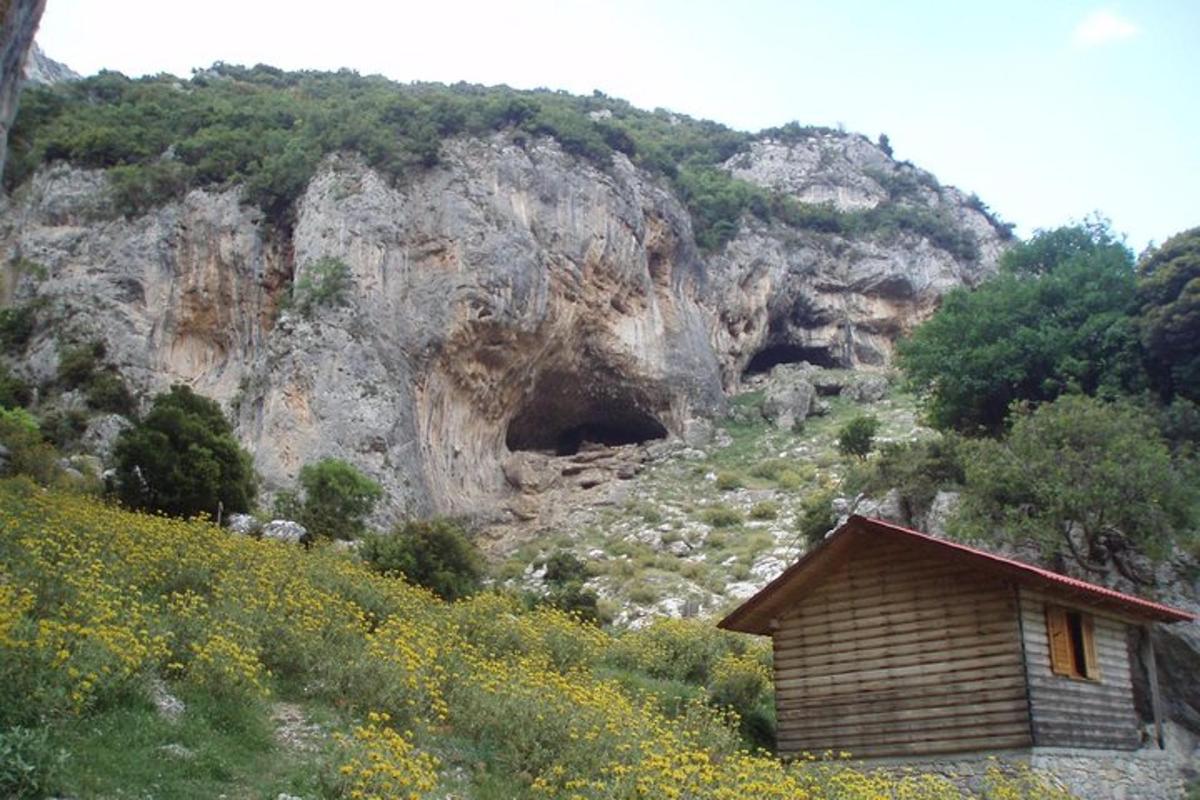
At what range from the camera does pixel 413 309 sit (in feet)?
133

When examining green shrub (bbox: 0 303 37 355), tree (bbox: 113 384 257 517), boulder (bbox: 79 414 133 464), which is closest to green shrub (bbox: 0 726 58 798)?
tree (bbox: 113 384 257 517)

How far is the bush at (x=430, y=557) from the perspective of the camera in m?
23.7

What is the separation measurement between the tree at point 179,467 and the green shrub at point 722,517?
17.1 meters

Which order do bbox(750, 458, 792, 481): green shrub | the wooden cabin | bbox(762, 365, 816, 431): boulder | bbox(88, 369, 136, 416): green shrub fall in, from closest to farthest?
the wooden cabin → bbox(88, 369, 136, 416): green shrub → bbox(750, 458, 792, 481): green shrub → bbox(762, 365, 816, 431): boulder

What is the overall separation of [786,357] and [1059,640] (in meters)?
45.8

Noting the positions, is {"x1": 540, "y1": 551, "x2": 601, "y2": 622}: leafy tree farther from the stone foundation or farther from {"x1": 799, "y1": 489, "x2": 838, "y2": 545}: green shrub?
the stone foundation

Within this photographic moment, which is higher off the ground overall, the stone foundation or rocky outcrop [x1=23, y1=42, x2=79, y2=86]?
rocky outcrop [x1=23, y1=42, x2=79, y2=86]

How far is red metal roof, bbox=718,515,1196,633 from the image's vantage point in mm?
15742

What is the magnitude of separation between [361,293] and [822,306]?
29051mm

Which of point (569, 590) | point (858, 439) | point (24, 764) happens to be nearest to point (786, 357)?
point (858, 439)

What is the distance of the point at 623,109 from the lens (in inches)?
3123

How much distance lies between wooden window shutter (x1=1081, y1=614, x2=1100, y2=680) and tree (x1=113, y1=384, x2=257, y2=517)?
15810 mm

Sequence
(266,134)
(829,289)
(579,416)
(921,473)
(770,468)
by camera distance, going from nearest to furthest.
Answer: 1. (921,473)
2. (770,468)
3. (266,134)
4. (579,416)
5. (829,289)

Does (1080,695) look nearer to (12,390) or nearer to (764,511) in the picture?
(764,511)
